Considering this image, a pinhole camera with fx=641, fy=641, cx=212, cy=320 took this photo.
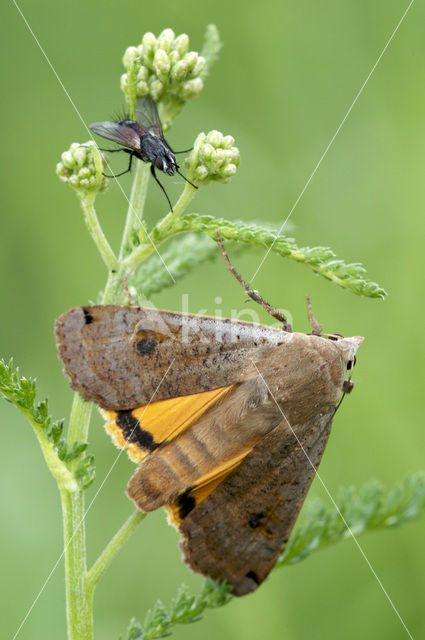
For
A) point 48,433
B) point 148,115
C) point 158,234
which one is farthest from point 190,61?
point 48,433

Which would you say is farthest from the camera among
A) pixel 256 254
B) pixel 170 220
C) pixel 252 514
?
pixel 256 254

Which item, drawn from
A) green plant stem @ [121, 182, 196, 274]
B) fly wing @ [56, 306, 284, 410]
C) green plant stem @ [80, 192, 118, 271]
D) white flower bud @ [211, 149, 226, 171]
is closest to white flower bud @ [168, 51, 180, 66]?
white flower bud @ [211, 149, 226, 171]

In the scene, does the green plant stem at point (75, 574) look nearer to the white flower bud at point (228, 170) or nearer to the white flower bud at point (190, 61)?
the white flower bud at point (228, 170)

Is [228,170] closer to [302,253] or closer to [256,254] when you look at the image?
[302,253]

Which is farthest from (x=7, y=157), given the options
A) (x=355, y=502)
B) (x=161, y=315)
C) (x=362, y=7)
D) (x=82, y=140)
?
(x=355, y=502)

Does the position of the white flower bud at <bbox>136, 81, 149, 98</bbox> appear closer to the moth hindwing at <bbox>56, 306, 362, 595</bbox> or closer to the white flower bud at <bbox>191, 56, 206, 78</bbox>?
the white flower bud at <bbox>191, 56, 206, 78</bbox>

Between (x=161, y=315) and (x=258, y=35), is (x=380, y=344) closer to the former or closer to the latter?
(x=161, y=315)
